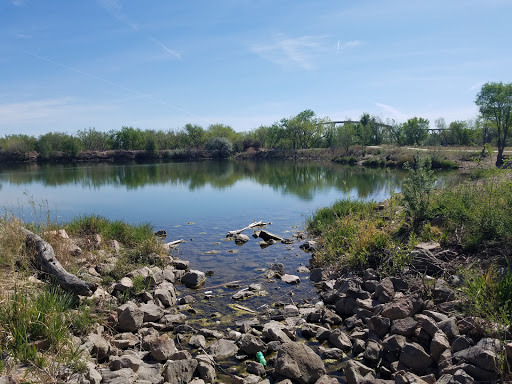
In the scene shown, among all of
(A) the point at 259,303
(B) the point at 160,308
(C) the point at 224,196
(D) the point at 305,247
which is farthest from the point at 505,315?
(C) the point at 224,196

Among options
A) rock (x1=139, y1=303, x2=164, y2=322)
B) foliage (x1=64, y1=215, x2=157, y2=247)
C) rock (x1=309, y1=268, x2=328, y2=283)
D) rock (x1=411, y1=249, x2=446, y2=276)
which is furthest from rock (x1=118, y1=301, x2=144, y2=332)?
rock (x1=411, y1=249, x2=446, y2=276)

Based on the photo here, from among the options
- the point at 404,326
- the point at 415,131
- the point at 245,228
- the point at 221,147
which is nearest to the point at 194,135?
the point at 221,147

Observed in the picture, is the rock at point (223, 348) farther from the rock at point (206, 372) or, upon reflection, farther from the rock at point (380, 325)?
the rock at point (380, 325)

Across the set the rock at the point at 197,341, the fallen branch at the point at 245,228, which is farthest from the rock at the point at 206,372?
the fallen branch at the point at 245,228

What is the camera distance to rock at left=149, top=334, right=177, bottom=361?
5.95 m

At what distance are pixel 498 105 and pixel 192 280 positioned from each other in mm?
46404

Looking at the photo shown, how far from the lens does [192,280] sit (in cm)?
982

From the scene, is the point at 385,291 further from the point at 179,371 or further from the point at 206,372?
the point at 179,371

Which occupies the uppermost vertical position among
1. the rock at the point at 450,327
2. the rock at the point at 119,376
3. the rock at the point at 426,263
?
the rock at the point at 426,263

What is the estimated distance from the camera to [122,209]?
22609 millimetres

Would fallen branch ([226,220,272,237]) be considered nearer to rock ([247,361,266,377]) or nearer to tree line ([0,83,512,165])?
rock ([247,361,266,377])

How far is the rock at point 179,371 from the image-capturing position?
5.20 meters

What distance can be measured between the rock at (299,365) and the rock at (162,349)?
178cm

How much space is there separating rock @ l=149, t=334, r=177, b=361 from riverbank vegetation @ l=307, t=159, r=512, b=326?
491cm
